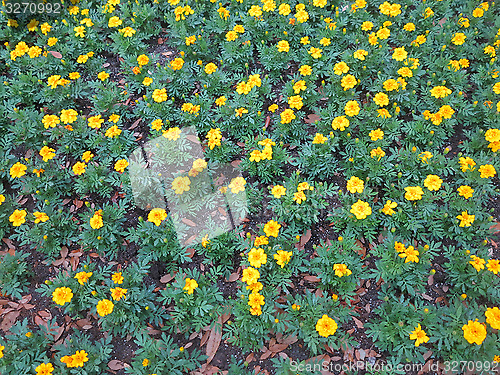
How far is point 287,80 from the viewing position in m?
4.95

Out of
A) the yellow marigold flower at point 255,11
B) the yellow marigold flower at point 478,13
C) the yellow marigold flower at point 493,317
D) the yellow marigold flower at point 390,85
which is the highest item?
the yellow marigold flower at point 255,11

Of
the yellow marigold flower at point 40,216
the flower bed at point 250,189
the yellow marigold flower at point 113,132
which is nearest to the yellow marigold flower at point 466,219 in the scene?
the flower bed at point 250,189

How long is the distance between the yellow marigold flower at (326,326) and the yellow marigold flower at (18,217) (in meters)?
3.15

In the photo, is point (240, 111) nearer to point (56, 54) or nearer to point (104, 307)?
point (104, 307)

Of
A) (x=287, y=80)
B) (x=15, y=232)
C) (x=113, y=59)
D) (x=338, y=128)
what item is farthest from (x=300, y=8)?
(x=15, y=232)

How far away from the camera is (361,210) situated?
3.59 meters

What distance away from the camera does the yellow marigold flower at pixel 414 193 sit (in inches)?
140

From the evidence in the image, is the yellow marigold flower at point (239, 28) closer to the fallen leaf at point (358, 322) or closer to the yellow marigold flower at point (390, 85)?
the yellow marigold flower at point (390, 85)

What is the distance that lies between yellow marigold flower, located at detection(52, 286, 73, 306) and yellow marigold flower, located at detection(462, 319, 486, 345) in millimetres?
3390

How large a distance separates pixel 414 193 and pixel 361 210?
545 millimetres

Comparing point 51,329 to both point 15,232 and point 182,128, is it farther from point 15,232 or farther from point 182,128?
point 182,128

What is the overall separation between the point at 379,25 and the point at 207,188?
3346 millimetres

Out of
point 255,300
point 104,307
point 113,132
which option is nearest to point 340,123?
point 255,300

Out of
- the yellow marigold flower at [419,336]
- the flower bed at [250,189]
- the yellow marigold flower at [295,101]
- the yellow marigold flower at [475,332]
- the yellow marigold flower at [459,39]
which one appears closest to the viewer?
the yellow marigold flower at [475,332]
